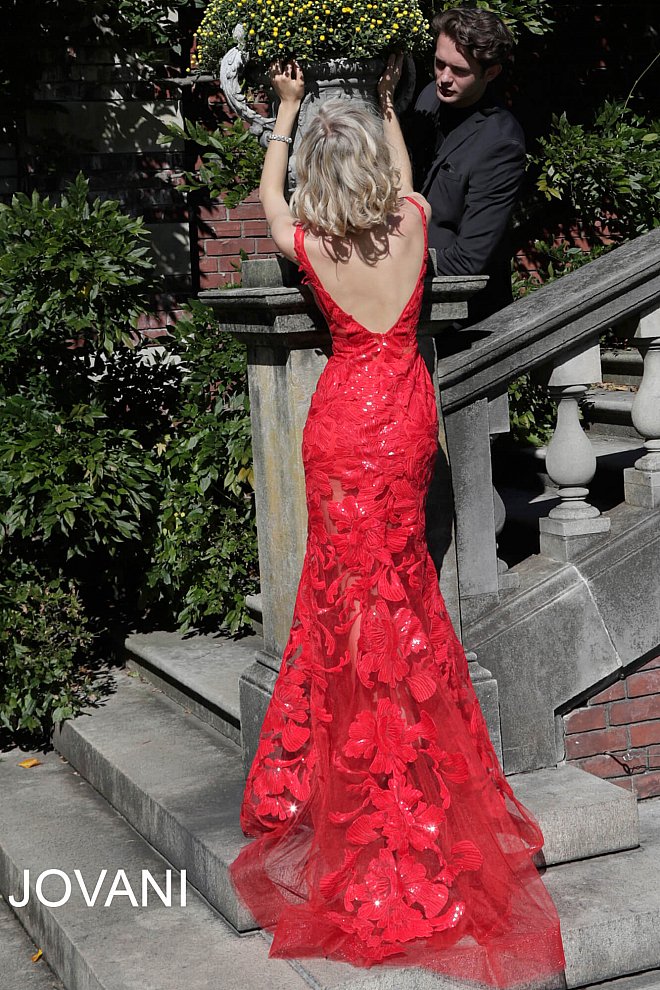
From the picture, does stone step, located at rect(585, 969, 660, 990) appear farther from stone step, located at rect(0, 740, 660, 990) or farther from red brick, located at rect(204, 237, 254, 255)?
red brick, located at rect(204, 237, 254, 255)

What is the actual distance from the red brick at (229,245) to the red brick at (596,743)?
13.5 ft

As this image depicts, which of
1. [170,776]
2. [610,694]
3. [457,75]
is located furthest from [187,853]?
[457,75]

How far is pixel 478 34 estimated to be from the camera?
386 cm

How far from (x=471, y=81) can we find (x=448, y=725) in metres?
2.07

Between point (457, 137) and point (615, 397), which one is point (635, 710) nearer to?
point (457, 137)

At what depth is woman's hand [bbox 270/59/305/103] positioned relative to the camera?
3.41 m

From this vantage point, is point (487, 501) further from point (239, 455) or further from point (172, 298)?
point (172, 298)

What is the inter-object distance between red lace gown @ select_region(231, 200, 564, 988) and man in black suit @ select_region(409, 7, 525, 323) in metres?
0.67

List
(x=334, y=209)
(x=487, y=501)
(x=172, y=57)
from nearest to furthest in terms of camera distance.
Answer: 1. (x=334, y=209)
2. (x=487, y=501)
3. (x=172, y=57)

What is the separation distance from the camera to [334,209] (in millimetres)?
3164

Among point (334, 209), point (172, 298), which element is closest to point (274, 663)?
point (334, 209)

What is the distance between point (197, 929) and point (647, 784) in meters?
1.68

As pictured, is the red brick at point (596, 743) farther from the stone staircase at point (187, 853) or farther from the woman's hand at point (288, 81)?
the woman's hand at point (288, 81)

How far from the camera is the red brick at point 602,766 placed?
406 centimetres
